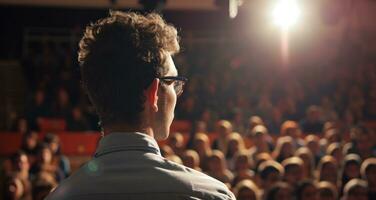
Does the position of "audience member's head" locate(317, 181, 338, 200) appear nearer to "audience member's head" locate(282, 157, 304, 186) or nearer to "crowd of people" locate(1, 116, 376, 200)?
"crowd of people" locate(1, 116, 376, 200)

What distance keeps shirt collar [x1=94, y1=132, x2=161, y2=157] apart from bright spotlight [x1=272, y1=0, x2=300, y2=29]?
449 inches

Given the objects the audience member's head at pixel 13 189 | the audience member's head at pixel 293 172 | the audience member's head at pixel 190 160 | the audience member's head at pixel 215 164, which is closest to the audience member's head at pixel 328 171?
the audience member's head at pixel 293 172

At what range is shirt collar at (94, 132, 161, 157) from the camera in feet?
4.12

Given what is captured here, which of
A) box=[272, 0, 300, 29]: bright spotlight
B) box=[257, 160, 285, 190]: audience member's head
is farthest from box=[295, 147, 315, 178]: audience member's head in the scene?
box=[272, 0, 300, 29]: bright spotlight

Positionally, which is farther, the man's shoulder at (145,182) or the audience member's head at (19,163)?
the audience member's head at (19,163)

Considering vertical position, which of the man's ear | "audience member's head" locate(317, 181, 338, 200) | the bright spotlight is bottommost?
"audience member's head" locate(317, 181, 338, 200)

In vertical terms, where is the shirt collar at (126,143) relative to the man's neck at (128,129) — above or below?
below

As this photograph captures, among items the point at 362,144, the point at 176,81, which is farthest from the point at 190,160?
the point at 176,81

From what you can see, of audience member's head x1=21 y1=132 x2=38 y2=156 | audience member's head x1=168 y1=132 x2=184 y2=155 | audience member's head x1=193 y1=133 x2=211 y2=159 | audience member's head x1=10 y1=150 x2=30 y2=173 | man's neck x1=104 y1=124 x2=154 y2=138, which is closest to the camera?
man's neck x1=104 y1=124 x2=154 y2=138

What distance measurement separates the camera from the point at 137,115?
130cm

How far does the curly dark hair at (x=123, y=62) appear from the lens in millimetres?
1272

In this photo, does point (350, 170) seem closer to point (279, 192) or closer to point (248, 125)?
point (279, 192)

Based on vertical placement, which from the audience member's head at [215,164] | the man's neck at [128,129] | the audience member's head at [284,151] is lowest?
the audience member's head at [284,151]

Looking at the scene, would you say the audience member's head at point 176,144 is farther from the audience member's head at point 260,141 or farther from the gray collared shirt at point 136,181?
the gray collared shirt at point 136,181
